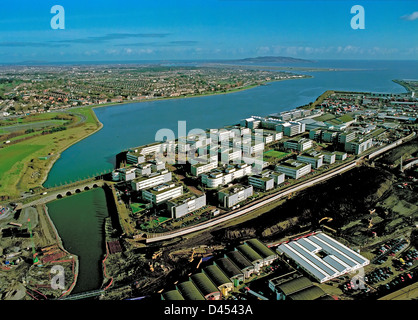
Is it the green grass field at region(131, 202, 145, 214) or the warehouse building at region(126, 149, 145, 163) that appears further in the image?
the warehouse building at region(126, 149, 145, 163)

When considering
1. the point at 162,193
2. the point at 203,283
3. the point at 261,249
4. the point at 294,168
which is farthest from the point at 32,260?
the point at 294,168

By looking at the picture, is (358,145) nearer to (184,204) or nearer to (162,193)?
(184,204)

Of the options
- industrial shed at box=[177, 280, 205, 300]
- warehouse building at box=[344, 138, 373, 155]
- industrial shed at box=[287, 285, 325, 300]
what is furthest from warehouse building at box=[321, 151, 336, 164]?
industrial shed at box=[177, 280, 205, 300]

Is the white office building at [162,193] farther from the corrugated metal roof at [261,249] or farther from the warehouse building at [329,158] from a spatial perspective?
the warehouse building at [329,158]

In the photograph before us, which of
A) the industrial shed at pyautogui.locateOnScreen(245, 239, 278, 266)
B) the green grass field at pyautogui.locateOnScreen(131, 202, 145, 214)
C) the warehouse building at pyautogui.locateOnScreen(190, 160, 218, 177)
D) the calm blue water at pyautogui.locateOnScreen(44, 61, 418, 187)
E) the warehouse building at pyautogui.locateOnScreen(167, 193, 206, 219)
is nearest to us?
the industrial shed at pyautogui.locateOnScreen(245, 239, 278, 266)

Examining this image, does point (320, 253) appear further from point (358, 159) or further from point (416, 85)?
point (416, 85)

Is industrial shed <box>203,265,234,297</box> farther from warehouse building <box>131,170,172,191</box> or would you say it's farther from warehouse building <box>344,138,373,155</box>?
warehouse building <box>344,138,373,155</box>
